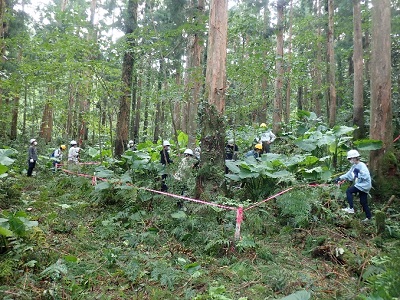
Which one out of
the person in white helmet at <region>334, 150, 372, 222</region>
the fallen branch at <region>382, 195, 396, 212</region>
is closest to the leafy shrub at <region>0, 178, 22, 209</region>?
the person in white helmet at <region>334, 150, 372, 222</region>

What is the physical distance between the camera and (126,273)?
4.64 metres

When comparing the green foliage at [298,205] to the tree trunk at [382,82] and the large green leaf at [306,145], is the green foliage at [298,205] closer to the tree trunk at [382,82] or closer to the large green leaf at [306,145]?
the tree trunk at [382,82]

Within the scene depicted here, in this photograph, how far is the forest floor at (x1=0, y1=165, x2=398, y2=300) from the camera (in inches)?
165

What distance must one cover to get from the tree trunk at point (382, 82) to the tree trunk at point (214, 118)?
11.6 feet

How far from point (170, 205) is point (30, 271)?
3.46m

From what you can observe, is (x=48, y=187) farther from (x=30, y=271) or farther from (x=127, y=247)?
(x=30, y=271)

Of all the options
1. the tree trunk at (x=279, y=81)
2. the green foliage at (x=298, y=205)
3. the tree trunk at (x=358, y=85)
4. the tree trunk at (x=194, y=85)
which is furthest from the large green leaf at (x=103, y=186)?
the tree trunk at (x=279, y=81)

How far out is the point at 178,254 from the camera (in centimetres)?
546

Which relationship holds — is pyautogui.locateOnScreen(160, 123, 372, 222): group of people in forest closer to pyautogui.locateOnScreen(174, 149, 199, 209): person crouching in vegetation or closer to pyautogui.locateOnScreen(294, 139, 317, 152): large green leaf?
pyautogui.locateOnScreen(174, 149, 199, 209): person crouching in vegetation

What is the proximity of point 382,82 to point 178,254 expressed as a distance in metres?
5.92

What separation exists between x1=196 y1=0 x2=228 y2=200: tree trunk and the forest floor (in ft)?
2.10

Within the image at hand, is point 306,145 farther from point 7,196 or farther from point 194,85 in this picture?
point 7,196

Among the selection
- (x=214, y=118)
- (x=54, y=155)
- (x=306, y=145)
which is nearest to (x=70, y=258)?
(x=214, y=118)

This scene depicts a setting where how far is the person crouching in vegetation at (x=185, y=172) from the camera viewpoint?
25.3 feet
